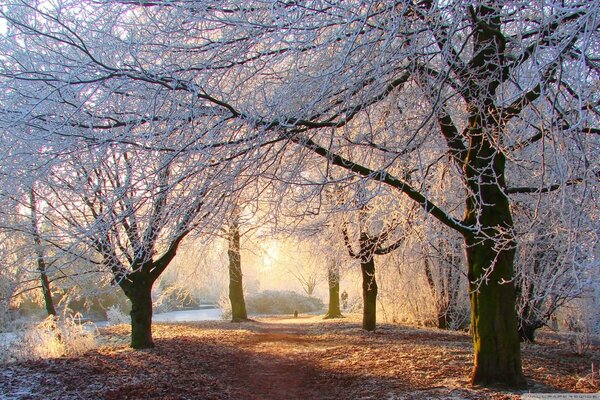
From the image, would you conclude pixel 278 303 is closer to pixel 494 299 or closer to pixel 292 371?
pixel 292 371

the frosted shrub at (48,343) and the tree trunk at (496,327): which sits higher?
the tree trunk at (496,327)

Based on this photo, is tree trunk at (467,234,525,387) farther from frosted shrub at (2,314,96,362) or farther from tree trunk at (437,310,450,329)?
tree trunk at (437,310,450,329)

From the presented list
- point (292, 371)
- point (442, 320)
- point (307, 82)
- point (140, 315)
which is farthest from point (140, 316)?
point (442, 320)

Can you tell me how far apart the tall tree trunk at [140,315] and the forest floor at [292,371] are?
0.82ft

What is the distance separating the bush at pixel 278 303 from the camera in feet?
90.2

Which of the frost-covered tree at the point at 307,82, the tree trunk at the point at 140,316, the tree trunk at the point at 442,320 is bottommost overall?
the tree trunk at the point at 442,320

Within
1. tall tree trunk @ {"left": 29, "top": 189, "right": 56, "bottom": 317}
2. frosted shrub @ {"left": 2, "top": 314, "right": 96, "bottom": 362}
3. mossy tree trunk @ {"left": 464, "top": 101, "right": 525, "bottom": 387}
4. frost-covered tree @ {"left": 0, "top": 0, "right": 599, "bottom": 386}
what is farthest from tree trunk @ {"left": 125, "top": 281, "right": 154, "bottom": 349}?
mossy tree trunk @ {"left": 464, "top": 101, "right": 525, "bottom": 387}

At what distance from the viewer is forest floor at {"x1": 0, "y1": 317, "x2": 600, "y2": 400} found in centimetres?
575

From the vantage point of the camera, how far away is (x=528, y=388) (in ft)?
18.0

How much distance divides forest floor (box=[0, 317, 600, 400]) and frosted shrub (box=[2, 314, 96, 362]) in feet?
2.21

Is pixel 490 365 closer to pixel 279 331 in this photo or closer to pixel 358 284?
pixel 279 331

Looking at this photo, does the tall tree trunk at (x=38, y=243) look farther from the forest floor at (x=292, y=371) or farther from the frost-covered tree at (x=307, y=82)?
the frost-covered tree at (x=307, y=82)

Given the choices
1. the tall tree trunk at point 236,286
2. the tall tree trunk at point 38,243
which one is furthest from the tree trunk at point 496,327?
the tall tree trunk at point 236,286

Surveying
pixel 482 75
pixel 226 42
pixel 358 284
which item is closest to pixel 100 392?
pixel 226 42
